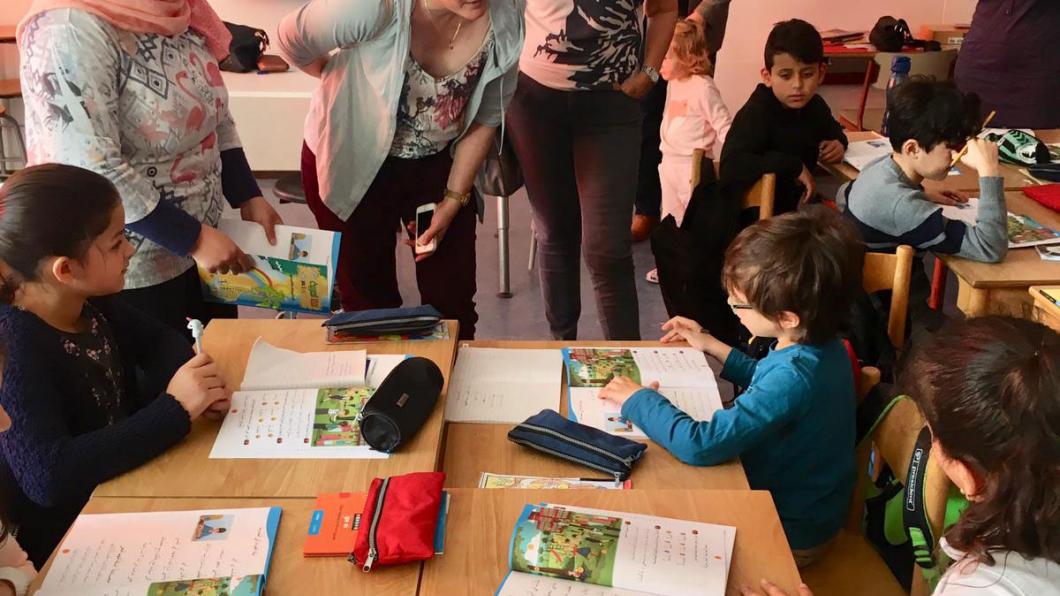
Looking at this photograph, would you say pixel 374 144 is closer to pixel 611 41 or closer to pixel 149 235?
pixel 149 235

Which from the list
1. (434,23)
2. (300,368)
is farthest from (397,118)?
(300,368)

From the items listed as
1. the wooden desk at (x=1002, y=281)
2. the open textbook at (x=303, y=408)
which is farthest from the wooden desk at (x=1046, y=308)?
the open textbook at (x=303, y=408)

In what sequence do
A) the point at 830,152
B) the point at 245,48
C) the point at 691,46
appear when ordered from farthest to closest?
the point at 245,48, the point at 691,46, the point at 830,152

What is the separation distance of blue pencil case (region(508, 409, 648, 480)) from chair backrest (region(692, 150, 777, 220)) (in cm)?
101

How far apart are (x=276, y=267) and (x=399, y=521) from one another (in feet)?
2.93

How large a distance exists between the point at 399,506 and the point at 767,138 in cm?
200

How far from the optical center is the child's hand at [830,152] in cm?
294

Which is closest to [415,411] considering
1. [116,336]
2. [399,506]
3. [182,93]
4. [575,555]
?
[399,506]

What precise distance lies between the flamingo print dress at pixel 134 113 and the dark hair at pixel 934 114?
1.63 meters

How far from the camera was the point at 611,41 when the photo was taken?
2.49m

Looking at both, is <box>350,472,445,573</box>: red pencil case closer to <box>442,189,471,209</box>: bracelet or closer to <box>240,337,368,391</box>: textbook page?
<box>240,337,368,391</box>: textbook page

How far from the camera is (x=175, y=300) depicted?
1970mm

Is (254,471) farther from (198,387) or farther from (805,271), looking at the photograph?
(805,271)

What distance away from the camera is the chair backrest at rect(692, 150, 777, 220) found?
246 cm
